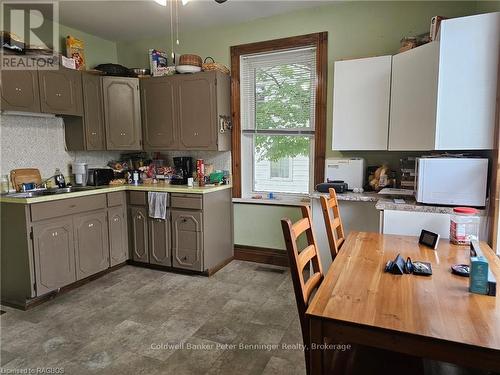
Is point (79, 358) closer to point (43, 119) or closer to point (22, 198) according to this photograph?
point (22, 198)

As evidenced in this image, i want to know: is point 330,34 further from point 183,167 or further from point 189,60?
point 183,167

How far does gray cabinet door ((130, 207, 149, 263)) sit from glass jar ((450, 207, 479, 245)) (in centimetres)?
277

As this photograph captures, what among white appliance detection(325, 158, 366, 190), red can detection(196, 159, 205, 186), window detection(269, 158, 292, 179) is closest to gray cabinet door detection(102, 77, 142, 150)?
red can detection(196, 159, 205, 186)

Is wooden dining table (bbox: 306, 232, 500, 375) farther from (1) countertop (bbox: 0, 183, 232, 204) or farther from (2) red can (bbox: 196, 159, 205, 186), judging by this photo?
(2) red can (bbox: 196, 159, 205, 186)

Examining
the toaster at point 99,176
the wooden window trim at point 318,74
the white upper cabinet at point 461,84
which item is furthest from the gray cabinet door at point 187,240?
the white upper cabinet at point 461,84

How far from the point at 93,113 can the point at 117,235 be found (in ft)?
4.27

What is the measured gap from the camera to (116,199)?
3.39 meters

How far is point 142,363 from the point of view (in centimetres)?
195

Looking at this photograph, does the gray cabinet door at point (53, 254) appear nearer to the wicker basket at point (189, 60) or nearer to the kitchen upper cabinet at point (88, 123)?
the kitchen upper cabinet at point (88, 123)

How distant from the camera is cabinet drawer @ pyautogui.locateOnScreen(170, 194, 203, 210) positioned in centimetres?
318

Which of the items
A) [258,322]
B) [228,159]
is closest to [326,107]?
[228,159]

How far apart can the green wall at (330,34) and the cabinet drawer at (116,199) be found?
1.25 metres

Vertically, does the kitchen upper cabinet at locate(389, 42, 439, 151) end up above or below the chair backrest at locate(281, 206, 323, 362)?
above

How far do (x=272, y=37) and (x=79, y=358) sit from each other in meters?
3.20
